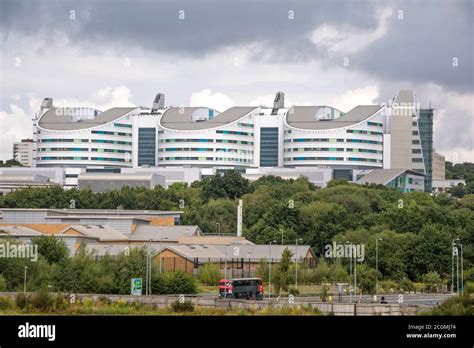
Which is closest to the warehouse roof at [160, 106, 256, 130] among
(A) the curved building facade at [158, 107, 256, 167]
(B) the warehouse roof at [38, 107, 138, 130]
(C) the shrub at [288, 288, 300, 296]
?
(A) the curved building facade at [158, 107, 256, 167]

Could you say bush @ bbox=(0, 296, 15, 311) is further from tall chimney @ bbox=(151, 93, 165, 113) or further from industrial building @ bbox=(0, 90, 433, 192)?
tall chimney @ bbox=(151, 93, 165, 113)

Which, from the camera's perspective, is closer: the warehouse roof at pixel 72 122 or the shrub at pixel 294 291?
the shrub at pixel 294 291

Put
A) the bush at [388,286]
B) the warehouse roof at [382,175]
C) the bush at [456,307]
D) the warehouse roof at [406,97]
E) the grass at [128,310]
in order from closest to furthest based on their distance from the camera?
the bush at [456,307], the grass at [128,310], the bush at [388,286], the warehouse roof at [382,175], the warehouse roof at [406,97]

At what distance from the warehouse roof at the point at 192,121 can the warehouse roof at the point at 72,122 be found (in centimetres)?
598

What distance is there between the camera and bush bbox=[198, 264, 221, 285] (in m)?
80.1

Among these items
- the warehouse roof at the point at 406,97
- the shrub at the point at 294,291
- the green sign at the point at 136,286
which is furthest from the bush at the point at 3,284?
the warehouse roof at the point at 406,97

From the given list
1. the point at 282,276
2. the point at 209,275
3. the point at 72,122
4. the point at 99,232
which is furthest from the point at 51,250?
the point at 72,122

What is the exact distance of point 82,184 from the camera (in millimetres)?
165625

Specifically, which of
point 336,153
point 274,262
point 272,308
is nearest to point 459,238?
point 274,262

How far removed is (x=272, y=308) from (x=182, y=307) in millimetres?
3522

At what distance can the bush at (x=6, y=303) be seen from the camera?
50312 millimetres

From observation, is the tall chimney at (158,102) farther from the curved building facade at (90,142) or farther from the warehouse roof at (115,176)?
the warehouse roof at (115,176)

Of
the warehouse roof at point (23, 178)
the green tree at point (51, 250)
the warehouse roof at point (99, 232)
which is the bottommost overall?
the green tree at point (51, 250)
